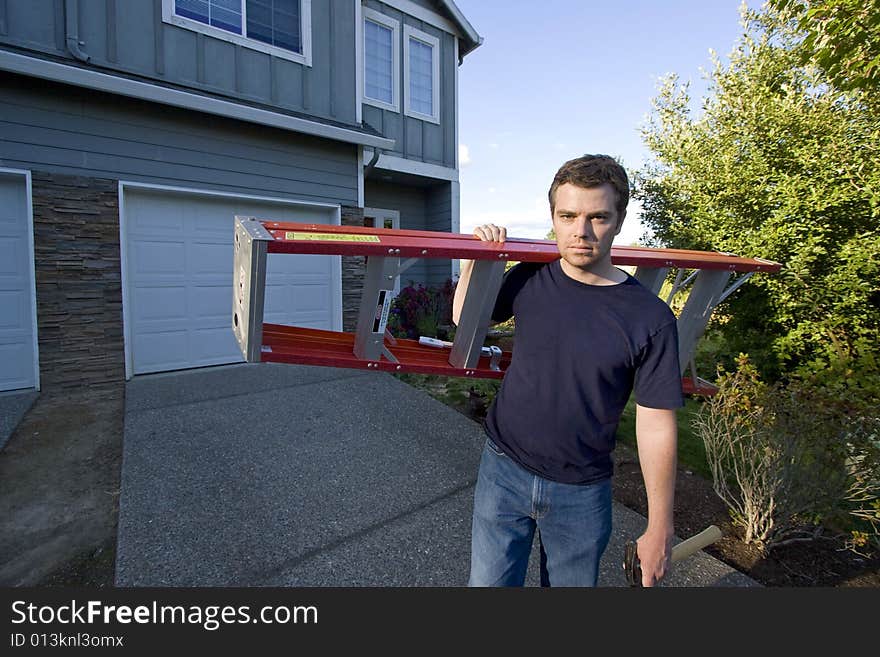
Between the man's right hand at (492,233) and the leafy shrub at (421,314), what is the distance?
558cm

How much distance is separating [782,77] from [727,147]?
1.00 metres

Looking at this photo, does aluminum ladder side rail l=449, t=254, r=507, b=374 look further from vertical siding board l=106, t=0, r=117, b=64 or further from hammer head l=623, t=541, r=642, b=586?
vertical siding board l=106, t=0, r=117, b=64

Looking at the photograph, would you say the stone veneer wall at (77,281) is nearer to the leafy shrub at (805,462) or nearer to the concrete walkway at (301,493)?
the concrete walkway at (301,493)

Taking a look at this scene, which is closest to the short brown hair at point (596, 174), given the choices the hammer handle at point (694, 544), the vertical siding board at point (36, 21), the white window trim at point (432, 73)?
the hammer handle at point (694, 544)

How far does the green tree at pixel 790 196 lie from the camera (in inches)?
167

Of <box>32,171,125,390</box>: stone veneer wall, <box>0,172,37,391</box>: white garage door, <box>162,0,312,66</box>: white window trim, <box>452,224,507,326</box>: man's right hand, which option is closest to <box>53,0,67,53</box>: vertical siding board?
<box>162,0,312,66</box>: white window trim

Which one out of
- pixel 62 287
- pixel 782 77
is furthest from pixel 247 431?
pixel 782 77

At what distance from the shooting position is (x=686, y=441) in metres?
4.84

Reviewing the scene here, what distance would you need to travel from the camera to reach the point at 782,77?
5031 mm

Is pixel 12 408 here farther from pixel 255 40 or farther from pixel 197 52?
pixel 255 40

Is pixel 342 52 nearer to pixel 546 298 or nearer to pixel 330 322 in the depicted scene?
pixel 330 322

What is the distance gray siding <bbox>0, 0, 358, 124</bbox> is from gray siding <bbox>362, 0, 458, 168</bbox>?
0.82 meters

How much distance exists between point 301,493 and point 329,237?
2.20 metres

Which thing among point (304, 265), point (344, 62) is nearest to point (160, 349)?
point (304, 265)
